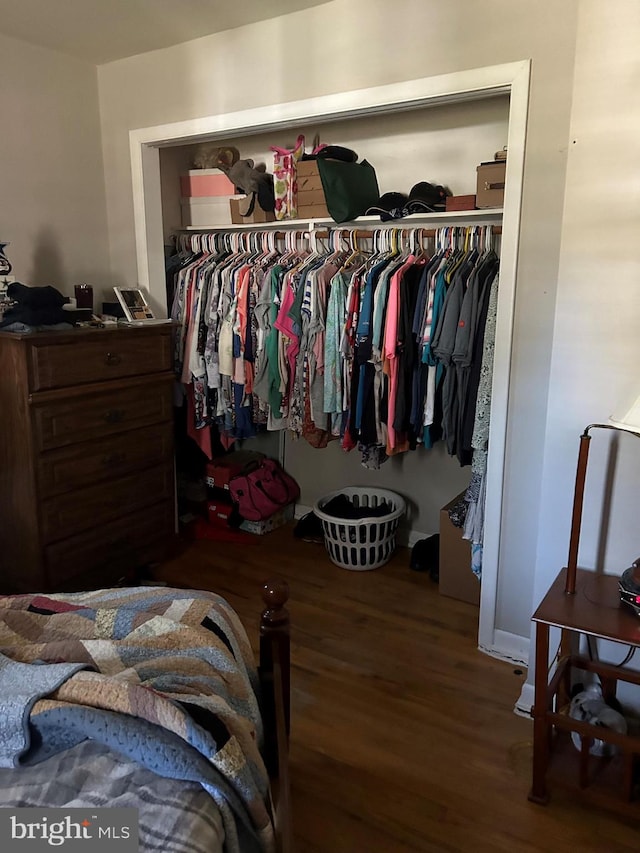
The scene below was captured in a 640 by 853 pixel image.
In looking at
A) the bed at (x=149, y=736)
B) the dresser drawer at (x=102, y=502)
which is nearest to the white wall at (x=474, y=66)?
the bed at (x=149, y=736)

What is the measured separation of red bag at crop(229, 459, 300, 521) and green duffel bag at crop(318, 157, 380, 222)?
1554 millimetres

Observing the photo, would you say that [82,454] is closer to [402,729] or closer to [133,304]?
[133,304]

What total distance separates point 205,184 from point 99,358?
1287mm

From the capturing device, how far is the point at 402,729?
2232 millimetres

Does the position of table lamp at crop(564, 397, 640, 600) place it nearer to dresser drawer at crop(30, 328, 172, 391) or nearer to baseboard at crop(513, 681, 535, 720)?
baseboard at crop(513, 681, 535, 720)

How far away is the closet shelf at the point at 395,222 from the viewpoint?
280 centimetres

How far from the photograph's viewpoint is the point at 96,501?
296 centimetres

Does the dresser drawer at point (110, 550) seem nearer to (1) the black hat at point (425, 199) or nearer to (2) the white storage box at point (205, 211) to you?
(2) the white storage box at point (205, 211)

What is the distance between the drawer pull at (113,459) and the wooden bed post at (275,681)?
5.34ft

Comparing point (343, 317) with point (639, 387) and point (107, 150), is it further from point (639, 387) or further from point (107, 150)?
point (107, 150)

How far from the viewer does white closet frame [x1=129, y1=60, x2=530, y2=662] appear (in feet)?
7.38

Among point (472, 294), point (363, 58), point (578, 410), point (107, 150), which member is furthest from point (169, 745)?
point (107, 150)

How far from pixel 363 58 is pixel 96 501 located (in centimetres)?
215

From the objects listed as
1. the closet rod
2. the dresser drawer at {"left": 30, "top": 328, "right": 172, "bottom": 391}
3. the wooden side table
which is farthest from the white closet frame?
the dresser drawer at {"left": 30, "top": 328, "right": 172, "bottom": 391}
